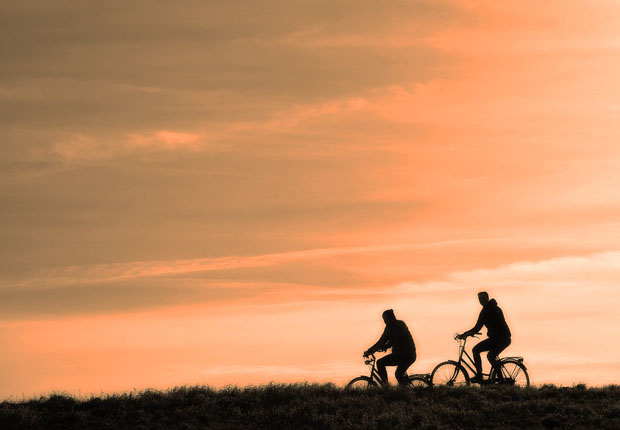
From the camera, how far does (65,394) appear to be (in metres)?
23.5

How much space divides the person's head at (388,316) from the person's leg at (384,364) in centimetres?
95

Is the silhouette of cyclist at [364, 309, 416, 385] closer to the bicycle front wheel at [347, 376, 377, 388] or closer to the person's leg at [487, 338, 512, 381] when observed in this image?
the bicycle front wheel at [347, 376, 377, 388]

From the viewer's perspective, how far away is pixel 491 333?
76.6 feet

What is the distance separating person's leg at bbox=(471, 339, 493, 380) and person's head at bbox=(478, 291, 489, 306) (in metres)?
1.02

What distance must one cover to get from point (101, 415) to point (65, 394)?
2065mm

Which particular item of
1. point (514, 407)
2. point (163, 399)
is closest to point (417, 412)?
point (514, 407)

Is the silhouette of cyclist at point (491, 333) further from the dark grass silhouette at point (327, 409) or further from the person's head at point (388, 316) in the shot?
the person's head at point (388, 316)

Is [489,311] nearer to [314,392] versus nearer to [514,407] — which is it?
[514,407]

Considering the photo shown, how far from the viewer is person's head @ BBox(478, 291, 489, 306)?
2358 centimetres

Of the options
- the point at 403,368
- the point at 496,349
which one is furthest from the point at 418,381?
the point at 496,349

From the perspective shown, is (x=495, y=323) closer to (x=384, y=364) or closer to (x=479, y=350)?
(x=479, y=350)

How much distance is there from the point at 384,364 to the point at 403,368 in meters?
0.52

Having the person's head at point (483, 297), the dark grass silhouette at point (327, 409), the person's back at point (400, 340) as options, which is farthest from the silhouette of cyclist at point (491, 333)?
the person's back at point (400, 340)

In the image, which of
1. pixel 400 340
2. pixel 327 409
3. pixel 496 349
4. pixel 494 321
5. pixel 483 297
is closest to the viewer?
pixel 327 409
